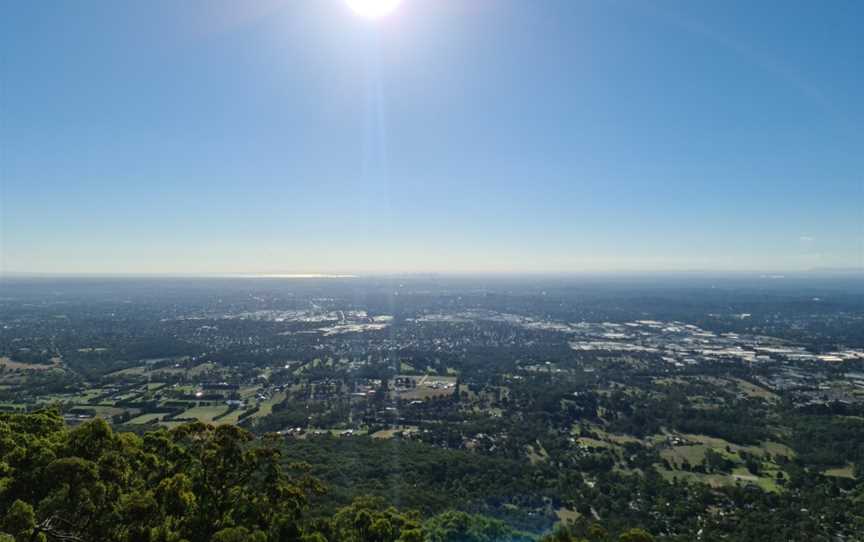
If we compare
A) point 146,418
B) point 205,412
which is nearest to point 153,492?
point 205,412

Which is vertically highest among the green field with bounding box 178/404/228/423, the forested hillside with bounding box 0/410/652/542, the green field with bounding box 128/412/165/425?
the forested hillside with bounding box 0/410/652/542

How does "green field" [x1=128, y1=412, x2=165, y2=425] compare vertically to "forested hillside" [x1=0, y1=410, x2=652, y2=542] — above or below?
below

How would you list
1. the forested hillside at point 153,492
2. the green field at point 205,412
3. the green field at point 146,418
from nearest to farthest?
the forested hillside at point 153,492 < the green field at point 146,418 < the green field at point 205,412

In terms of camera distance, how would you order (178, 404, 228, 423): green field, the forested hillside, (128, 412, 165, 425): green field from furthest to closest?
1. (178, 404, 228, 423): green field
2. (128, 412, 165, 425): green field
3. the forested hillside

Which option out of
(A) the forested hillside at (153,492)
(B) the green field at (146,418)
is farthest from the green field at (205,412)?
(A) the forested hillside at (153,492)

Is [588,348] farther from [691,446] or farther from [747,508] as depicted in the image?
[747,508]

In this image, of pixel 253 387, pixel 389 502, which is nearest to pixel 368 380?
pixel 253 387

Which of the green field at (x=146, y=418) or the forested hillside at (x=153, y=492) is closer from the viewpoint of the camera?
the forested hillside at (x=153, y=492)

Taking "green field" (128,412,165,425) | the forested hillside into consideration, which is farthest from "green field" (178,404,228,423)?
the forested hillside

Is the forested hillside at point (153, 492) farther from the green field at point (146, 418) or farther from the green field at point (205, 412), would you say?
the green field at point (146, 418)

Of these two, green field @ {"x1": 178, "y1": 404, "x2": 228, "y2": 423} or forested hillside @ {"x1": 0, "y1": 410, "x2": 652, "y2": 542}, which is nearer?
forested hillside @ {"x1": 0, "y1": 410, "x2": 652, "y2": 542}

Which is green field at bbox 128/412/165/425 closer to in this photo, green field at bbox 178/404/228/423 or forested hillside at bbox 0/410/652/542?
green field at bbox 178/404/228/423
